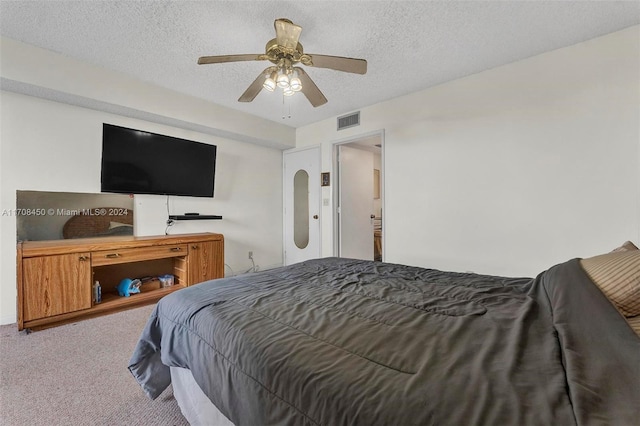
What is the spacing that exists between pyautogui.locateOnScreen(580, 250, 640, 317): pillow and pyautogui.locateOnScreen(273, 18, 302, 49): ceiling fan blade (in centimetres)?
201

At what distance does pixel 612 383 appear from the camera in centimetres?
58

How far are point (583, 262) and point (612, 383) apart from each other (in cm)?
82

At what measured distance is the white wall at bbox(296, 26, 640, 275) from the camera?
220 cm

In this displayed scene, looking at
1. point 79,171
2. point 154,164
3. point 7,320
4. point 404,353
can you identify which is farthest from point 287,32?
point 7,320

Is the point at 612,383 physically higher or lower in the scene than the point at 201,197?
lower

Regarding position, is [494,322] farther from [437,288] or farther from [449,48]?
[449,48]

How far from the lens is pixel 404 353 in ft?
2.60

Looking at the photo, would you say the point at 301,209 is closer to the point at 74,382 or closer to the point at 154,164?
the point at 154,164

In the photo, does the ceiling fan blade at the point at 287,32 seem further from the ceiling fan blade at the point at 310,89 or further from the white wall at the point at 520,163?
the white wall at the point at 520,163

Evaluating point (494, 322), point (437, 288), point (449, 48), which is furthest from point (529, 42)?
point (494, 322)

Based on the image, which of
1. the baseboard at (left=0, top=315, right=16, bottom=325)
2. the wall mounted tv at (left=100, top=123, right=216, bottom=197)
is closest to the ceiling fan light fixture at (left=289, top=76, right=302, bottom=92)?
the wall mounted tv at (left=100, top=123, right=216, bottom=197)

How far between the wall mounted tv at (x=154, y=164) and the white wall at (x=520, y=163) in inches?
98.7

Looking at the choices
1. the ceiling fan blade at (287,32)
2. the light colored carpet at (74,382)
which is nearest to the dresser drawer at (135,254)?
the light colored carpet at (74,382)

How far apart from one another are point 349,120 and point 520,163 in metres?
2.21
